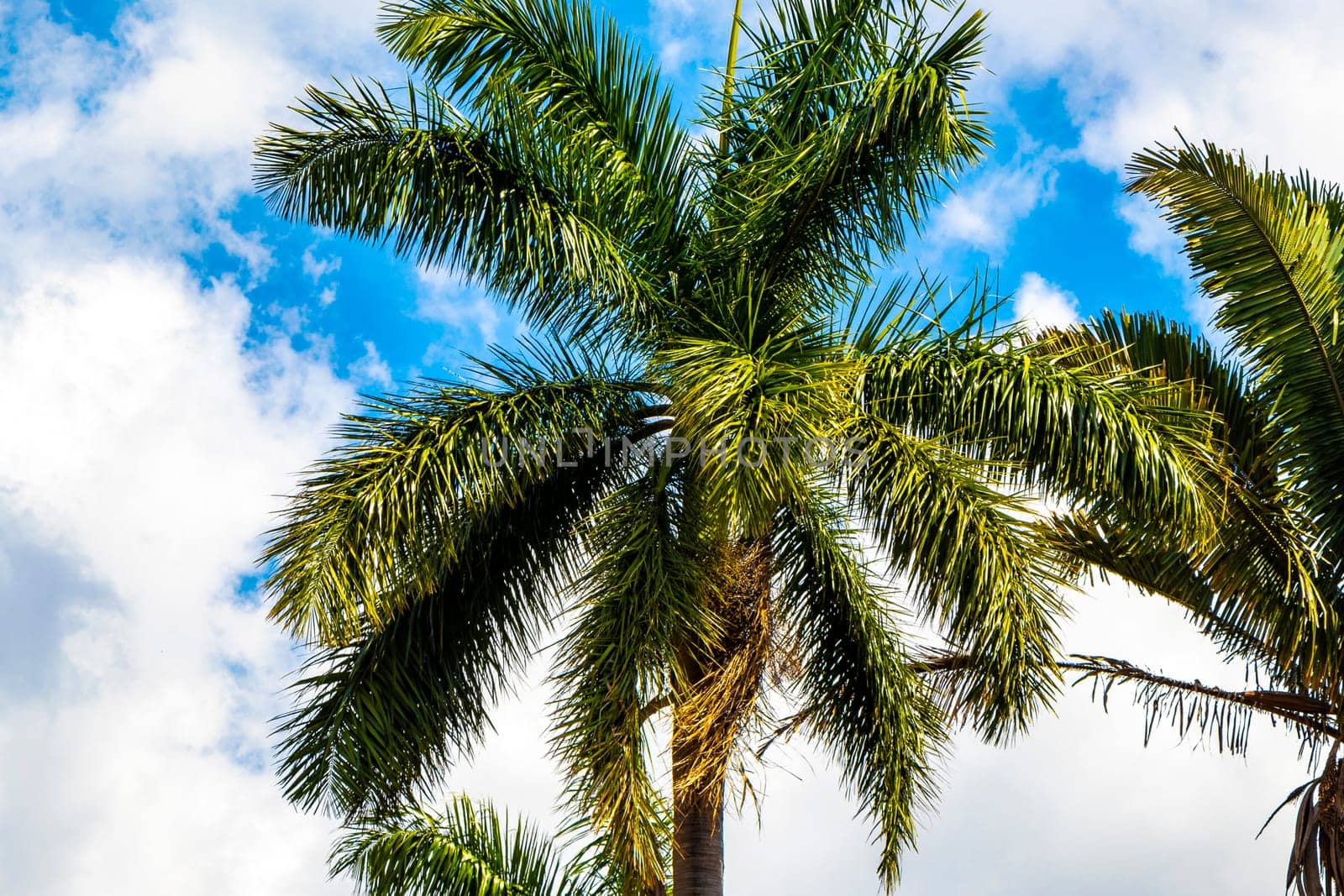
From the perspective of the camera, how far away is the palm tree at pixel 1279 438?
1175 centimetres

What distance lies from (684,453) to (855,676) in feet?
7.50

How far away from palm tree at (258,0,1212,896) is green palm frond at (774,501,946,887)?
0.08 feet

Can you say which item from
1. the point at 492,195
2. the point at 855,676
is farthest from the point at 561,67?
the point at 855,676

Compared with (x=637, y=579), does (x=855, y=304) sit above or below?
above

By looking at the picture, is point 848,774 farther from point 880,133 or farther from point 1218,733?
point 880,133

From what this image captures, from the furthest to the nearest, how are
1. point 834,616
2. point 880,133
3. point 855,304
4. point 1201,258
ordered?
point 1201,258 < point 834,616 < point 855,304 < point 880,133

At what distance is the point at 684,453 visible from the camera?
1034 cm

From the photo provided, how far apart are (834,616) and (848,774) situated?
124cm

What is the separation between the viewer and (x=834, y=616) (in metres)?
11.1

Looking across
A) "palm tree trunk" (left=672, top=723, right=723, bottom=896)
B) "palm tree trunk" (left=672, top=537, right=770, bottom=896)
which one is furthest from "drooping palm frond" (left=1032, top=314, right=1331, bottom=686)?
"palm tree trunk" (left=672, top=723, right=723, bottom=896)

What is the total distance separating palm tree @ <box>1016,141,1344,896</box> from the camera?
Answer: 11.8 metres

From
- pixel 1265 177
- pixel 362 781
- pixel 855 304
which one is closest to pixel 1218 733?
pixel 1265 177

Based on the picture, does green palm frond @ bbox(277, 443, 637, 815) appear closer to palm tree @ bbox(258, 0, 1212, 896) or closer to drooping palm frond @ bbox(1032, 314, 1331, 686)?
palm tree @ bbox(258, 0, 1212, 896)

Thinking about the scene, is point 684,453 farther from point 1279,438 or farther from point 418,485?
point 1279,438
